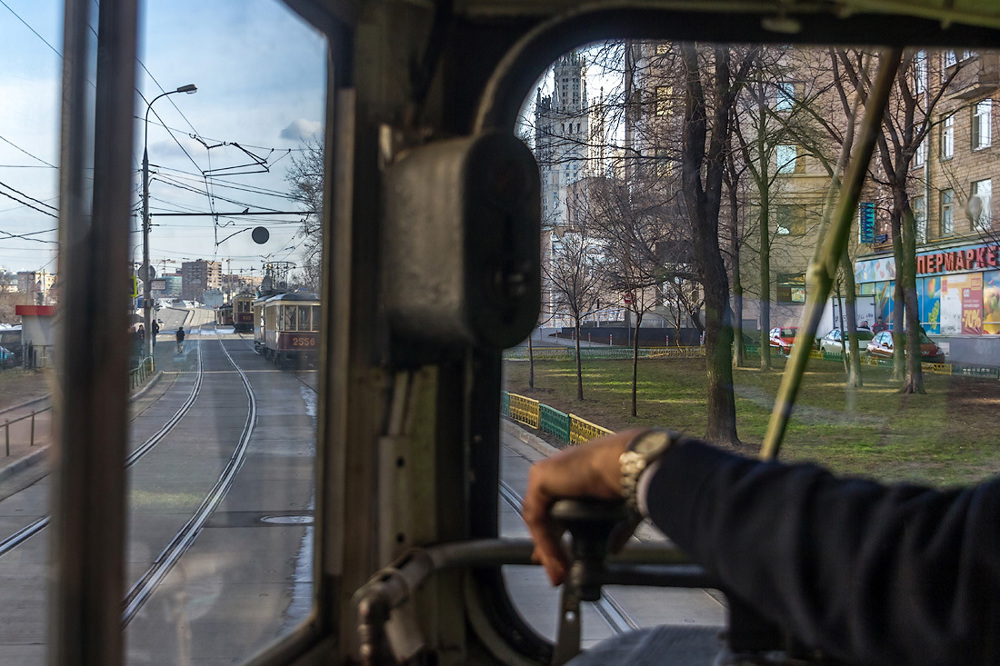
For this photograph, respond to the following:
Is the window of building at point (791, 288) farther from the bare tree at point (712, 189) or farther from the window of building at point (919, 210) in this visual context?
the window of building at point (919, 210)

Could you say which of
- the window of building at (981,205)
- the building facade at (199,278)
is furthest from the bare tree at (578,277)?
the building facade at (199,278)

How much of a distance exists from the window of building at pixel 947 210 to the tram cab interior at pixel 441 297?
1918mm

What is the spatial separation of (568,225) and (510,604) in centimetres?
140

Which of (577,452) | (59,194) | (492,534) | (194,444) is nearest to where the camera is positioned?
(59,194)

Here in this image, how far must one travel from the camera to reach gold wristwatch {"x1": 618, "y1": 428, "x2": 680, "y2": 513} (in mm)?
1162

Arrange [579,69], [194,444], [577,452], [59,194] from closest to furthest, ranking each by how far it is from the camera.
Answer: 1. [59,194]
2. [577,452]
3. [194,444]
4. [579,69]

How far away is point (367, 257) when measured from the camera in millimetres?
1758

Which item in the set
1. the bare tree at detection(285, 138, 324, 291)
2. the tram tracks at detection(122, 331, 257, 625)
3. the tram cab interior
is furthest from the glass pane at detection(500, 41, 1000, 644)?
the tram tracks at detection(122, 331, 257, 625)

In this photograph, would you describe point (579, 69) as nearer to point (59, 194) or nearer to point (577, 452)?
point (577, 452)

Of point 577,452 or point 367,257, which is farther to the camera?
point 367,257

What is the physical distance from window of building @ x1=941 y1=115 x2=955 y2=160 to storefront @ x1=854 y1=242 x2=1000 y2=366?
0.45m

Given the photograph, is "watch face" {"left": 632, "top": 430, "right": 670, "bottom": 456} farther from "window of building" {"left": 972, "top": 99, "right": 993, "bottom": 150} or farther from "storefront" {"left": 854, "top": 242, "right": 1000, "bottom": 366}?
"window of building" {"left": 972, "top": 99, "right": 993, "bottom": 150}

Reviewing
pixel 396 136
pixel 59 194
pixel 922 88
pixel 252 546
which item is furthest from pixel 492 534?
pixel 922 88

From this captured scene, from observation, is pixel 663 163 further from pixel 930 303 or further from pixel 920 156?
pixel 920 156
